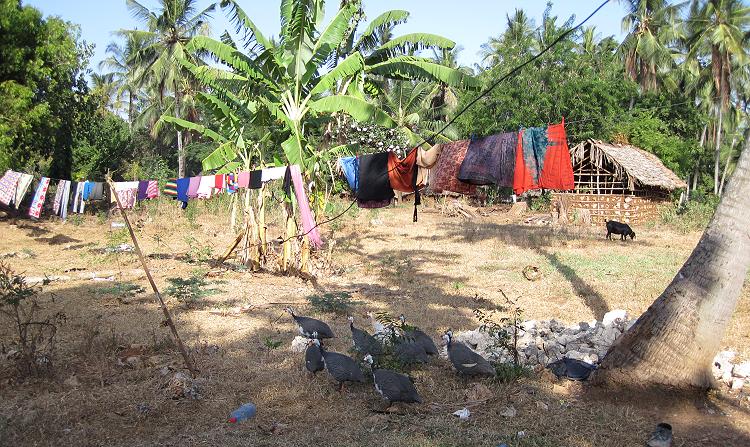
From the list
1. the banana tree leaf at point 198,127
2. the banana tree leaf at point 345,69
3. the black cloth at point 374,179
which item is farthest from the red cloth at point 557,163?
the banana tree leaf at point 198,127

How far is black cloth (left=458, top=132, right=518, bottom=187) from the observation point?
6.60m

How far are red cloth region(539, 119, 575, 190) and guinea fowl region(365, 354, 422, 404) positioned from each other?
299cm

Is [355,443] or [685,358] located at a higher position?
[685,358]

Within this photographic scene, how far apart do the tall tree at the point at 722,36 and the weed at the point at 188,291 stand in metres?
22.7

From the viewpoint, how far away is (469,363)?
5047 millimetres

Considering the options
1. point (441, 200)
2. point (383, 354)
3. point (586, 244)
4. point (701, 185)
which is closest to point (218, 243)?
point (586, 244)

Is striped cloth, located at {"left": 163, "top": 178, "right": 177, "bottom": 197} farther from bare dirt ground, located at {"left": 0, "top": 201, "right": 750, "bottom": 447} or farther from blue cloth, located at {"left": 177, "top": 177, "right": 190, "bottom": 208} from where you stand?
bare dirt ground, located at {"left": 0, "top": 201, "right": 750, "bottom": 447}

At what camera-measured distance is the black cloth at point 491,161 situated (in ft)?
21.7

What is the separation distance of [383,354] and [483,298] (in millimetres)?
4002

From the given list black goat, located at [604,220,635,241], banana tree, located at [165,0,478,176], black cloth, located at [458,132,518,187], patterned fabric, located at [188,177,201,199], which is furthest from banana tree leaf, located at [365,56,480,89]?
black goat, located at [604,220,635,241]

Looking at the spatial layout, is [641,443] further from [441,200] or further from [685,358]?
[441,200]

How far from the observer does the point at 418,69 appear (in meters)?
9.62

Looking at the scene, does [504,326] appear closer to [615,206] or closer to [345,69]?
[345,69]

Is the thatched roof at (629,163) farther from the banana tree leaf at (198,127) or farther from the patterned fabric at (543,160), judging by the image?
the patterned fabric at (543,160)
